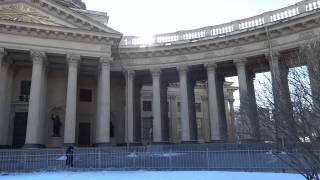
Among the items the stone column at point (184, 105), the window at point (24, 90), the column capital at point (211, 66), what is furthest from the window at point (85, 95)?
the column capital at point (211, 66)

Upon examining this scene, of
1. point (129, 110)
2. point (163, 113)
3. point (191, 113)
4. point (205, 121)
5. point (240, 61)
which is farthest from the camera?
point (205, 121)

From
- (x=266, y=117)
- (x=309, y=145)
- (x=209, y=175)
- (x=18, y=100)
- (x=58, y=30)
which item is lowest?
(x=209, y=175)

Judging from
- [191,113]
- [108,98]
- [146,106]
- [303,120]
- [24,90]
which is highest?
[146,106]

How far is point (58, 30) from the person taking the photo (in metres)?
29.1

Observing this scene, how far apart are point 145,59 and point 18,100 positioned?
12.1 metres

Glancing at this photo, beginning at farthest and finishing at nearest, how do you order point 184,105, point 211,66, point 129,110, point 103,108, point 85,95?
point 85,95
point 129,110
point 184,105
point 211,66
point 103,108

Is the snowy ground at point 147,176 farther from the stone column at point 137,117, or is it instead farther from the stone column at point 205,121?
the stone column at point 205,121

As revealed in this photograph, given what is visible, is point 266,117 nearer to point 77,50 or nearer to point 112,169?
point 112,169

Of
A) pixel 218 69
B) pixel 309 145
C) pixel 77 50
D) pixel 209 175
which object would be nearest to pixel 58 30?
pixel 77 50

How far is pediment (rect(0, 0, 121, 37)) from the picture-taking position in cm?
2903

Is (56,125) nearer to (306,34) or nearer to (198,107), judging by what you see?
(306,34)

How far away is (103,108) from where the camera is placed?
2933 centimetres

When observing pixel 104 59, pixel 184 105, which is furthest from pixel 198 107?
pixel 104 59

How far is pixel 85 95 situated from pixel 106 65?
710 centimetres
